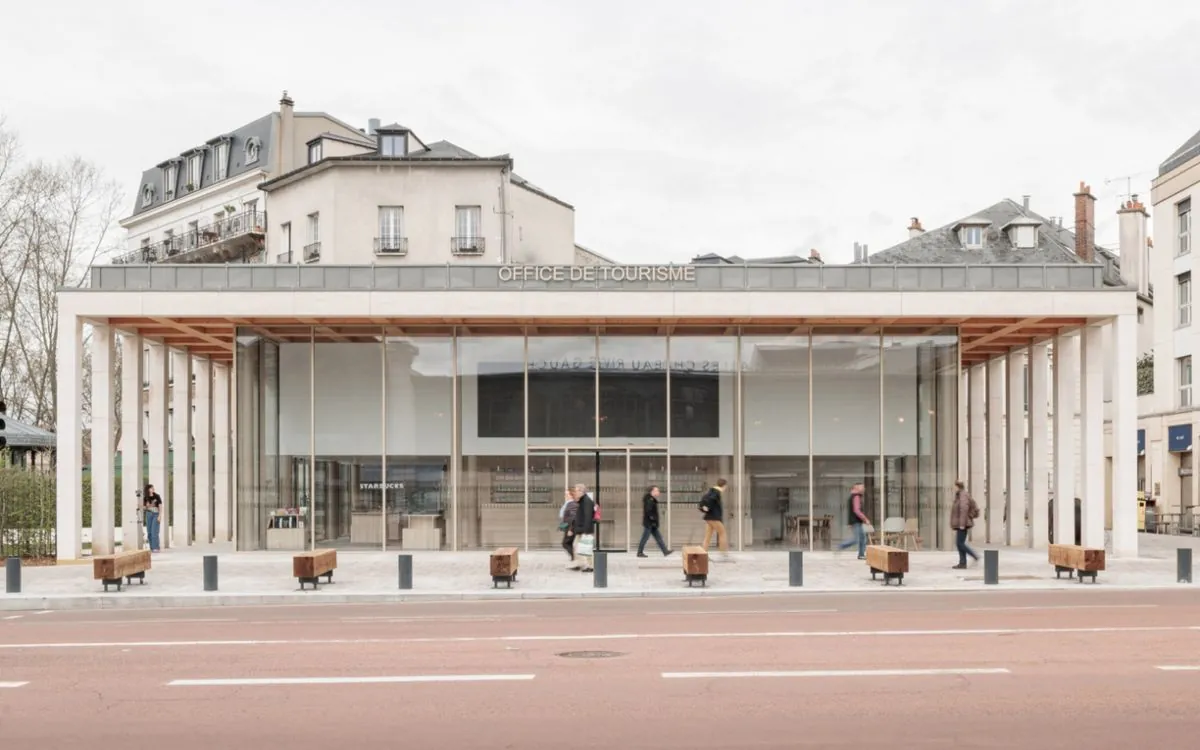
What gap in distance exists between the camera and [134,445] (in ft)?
97.5

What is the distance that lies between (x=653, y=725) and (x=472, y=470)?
64.4 feet

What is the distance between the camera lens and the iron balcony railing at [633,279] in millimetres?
26844

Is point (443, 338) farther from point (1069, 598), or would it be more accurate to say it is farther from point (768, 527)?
point (1069, 598)

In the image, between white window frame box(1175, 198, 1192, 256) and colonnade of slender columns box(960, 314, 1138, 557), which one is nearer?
colonnade of slender columns box(960, 314, 1138, 557)

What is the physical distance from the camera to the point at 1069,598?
18.9 meters

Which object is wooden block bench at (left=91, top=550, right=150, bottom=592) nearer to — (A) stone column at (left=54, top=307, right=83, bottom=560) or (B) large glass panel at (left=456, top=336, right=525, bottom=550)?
(A) stone column at (left=54, top=307, right=83, bottom=560)

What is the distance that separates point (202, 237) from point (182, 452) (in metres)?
24.1

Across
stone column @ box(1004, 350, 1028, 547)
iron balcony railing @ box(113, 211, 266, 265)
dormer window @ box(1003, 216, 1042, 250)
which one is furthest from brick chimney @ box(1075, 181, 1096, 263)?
iron balcony railing @ box(113, 211, 266, 265)

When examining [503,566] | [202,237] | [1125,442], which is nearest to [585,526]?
[503,566]

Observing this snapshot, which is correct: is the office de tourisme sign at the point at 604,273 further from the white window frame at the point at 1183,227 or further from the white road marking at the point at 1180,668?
the white window frame at the point at 1183,227

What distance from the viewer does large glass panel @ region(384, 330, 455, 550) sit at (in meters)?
28.2

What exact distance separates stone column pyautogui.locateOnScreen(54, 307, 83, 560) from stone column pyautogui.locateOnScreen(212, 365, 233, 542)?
888cm

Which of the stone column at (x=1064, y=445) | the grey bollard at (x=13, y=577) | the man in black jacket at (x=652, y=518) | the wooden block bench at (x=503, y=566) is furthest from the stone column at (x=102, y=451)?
the stone column at (x=1064, y=445)

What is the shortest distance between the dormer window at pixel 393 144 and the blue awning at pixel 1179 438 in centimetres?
2917
